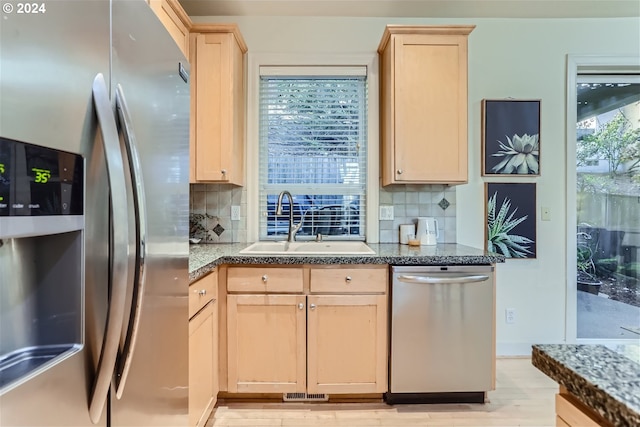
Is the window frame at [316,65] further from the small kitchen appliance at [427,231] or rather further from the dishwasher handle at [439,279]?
the dishwasher handle at [439,279]

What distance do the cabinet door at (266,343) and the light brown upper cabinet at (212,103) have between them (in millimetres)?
867

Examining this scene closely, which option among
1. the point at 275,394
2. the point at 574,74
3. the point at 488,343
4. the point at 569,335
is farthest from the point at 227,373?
the point at 574,74

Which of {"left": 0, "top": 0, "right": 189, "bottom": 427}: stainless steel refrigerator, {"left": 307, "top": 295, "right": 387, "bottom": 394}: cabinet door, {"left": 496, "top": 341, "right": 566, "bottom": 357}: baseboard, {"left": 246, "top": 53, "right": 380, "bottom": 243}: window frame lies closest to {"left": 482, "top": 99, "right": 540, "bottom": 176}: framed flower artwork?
{"left": 246, "top": 53, "right": 380, "bottom": 243}: window frame

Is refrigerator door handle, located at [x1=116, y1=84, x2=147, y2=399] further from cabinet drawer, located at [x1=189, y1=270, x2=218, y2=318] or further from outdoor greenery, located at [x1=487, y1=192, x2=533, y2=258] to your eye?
outdoor greenery, located at [x1=487, y1=192, x2=533, y2=258]

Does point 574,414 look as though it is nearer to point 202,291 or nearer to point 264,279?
point 202,291

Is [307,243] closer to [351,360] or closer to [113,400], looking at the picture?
[351,360]

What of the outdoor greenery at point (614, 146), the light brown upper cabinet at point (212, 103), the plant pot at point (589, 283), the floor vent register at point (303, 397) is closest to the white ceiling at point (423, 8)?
the light brown upper cabinet at point (212, 103)

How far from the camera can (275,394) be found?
6.68 ft

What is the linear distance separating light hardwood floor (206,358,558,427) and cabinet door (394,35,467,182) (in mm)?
1411

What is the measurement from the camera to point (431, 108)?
7.22ft

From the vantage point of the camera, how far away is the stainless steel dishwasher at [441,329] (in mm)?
1886

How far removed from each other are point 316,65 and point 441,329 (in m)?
2.05

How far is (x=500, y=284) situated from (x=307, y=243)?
155 cm

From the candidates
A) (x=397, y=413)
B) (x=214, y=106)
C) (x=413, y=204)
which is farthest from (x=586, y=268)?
(x=214, y=106)
